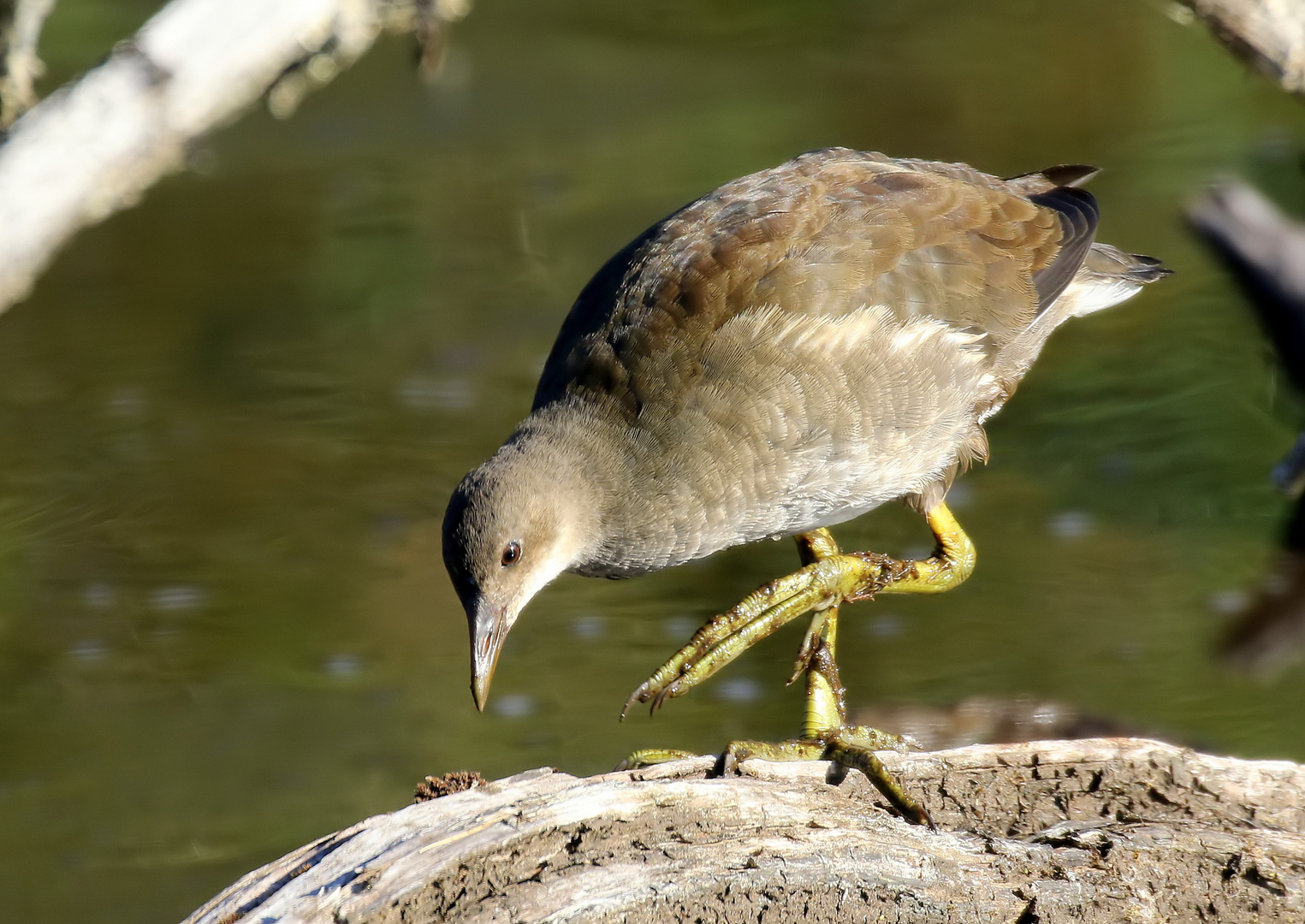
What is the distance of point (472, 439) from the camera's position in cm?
723

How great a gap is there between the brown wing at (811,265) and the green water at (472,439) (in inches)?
63.1

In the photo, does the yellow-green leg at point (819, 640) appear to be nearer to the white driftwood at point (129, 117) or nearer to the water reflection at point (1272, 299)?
the water reflection at point (1272, 299)

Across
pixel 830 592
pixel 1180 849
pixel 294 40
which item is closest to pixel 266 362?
pixel 294 40

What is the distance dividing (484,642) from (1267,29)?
3.43m

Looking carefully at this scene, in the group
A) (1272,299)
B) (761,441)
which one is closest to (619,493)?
(761,441)

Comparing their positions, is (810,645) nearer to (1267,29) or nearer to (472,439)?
(1267,29)

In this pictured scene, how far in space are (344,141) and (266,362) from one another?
258cm

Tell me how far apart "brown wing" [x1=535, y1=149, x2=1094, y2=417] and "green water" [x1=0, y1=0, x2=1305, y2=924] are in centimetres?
160

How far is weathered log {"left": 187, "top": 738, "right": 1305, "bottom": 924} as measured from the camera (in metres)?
3.10

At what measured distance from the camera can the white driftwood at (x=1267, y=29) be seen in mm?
5254

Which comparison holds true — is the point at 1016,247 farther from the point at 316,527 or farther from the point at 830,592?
the point at 316,527

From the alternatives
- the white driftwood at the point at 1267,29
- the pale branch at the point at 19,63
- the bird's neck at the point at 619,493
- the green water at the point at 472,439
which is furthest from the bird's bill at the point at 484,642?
the white driftwood at the point at 1267,29

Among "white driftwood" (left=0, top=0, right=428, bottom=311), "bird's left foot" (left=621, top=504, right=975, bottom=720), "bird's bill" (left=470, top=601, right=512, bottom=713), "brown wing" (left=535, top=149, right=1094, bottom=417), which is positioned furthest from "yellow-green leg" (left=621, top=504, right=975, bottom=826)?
"white driftwood" (left=0, top=0, right=428, bottom=311)

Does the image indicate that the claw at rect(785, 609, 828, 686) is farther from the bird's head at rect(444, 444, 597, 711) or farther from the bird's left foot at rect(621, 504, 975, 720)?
the bird's head at rect(444, 444, 597, 711)
